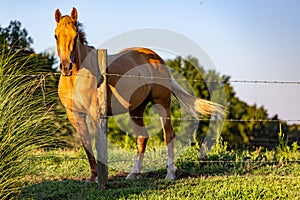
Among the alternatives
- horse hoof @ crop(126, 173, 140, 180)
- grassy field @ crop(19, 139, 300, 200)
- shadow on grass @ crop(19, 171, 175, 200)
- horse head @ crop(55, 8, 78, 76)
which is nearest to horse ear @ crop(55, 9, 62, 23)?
horse head @ crop(55, 8, 78, 76)

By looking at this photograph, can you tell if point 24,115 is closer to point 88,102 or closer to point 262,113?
point 88,102

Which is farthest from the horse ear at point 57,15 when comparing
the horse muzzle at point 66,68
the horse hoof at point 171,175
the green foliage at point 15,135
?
the horse hoof at point 171,175

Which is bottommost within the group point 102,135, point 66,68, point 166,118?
point 102,135

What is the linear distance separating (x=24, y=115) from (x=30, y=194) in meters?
1.08

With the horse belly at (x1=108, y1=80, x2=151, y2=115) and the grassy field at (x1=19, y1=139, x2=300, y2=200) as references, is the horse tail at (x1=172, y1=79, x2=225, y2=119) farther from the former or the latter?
the grassy field at (x1=19, y1=139, x2=300, y2=200)

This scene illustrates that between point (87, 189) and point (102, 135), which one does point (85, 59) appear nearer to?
point (102, 135)

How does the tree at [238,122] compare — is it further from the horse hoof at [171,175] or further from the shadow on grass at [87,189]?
the shadow on grass at [87,189]

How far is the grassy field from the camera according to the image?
16.6 feet

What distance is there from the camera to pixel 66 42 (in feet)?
17.9

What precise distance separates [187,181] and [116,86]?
163 cm

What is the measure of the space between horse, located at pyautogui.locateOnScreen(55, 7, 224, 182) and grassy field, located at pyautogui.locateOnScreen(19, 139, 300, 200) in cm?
41

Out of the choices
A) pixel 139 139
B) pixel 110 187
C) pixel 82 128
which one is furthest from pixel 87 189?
pixel 139 139

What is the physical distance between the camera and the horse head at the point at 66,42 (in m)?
5.39

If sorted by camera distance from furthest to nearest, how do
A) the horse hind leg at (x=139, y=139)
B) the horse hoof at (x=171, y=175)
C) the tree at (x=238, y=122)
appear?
the tree at (x=238, y=122) < the horse hind leg at (x=139, y=139) < the horse hoof at (x=171, y=175)
